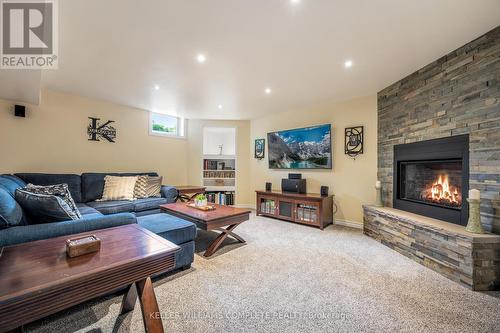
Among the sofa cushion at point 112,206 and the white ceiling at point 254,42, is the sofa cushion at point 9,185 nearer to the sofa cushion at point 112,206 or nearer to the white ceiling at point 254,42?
the sofa cushion at point 112,206

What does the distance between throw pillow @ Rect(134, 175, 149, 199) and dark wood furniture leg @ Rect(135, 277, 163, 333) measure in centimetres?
281

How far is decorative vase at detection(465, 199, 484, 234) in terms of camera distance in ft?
6.41

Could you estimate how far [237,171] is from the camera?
538 cm

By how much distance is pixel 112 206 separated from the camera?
319cm

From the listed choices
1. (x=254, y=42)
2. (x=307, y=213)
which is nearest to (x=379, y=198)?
(x=307, y=213)

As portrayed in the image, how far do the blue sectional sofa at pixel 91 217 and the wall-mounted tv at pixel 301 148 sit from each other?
234cm

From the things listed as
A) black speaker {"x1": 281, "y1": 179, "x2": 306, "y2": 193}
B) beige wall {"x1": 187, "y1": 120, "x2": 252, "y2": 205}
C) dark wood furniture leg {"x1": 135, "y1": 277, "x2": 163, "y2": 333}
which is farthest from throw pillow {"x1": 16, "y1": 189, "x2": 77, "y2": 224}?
beige wall {"x1": 187, "y1": 120, "x2": 252, "y2": 205}

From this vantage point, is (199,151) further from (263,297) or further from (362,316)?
(362,316)

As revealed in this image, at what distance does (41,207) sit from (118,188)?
2.02 meters

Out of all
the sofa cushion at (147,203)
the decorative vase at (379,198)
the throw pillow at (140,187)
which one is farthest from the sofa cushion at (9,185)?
the decorative vase at (379,198)

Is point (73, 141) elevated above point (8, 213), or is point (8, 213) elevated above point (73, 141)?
point (73, 141)

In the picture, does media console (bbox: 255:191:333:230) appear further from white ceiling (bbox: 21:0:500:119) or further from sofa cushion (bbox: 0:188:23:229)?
sofa cushion (bbox: 0:188:23:229)

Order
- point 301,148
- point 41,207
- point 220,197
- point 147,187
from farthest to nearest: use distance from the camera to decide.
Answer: point 220,197
point 301,148
point 147,187
point 41,207

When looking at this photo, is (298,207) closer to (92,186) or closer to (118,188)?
(118,188)
